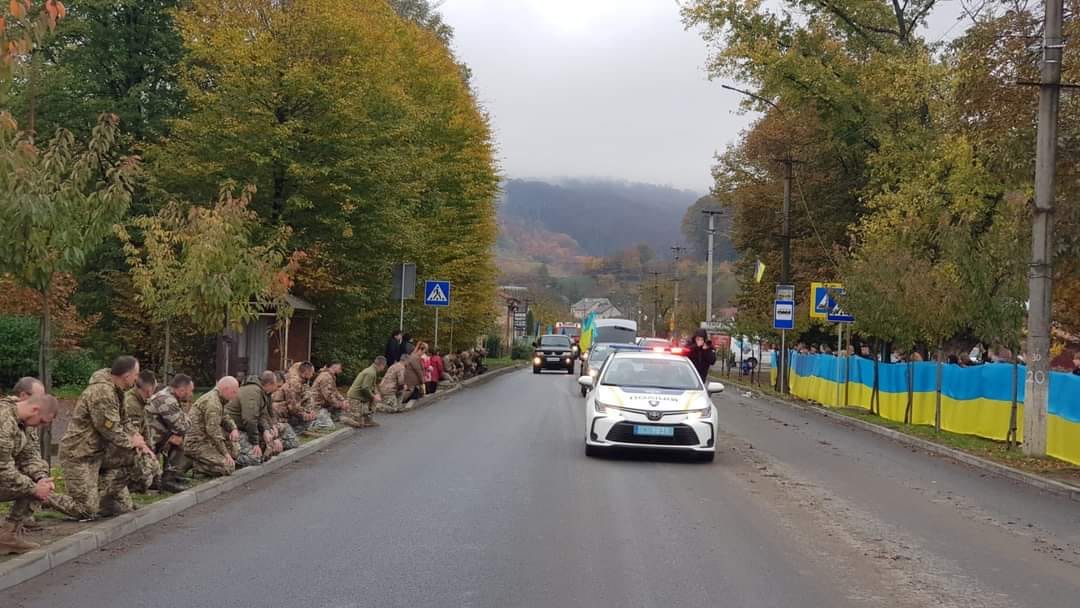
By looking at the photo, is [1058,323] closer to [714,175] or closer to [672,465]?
[672,465]

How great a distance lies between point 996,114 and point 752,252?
3111 centimetres

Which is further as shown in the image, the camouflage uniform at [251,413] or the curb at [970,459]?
the curb at [970,459]

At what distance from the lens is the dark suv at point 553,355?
54312 millimetres

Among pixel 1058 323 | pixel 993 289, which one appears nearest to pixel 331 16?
pixel 993 289

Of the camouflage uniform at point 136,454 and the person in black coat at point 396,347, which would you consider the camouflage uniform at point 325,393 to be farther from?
the person in black coat at point 396,347

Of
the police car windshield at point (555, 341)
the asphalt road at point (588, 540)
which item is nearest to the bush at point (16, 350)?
the asphalt road at point (588, 540)

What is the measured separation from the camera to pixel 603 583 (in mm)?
7613

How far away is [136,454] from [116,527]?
2.20ft

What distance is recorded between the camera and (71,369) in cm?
2636

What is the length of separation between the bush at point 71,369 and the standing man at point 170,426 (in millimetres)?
15678

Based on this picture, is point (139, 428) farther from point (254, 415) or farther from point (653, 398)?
point (653, 398)

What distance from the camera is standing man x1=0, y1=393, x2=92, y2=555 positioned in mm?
7723

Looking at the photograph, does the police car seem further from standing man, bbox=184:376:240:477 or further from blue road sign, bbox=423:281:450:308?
blue road sign, bbox=423:281:450:308

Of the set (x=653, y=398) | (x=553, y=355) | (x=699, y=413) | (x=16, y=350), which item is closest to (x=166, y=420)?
(x=653, y=398)
